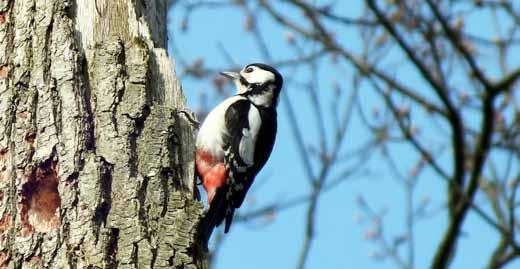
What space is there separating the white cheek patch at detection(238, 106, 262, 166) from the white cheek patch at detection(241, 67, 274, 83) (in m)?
0.41

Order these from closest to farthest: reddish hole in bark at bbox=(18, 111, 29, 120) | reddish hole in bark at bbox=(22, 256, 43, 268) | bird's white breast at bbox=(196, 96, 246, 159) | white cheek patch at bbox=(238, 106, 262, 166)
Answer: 1. reddish hole in bark at bbox=(22, 256, 43, 268)
2. reddish hole in bark at bbox=(18, 111, 29, 120)
3. bird's white breast at bbox=(196, 96, 246, 159)
4. white cheek patch at bbox=(238, 106, 262, 166)

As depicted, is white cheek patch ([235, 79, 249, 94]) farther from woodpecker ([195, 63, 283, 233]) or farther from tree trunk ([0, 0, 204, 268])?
tree trunk ([0, 0, 204, 268])

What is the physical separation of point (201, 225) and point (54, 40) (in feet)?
2.75

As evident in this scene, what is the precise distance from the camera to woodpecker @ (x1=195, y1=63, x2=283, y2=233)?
4.70 meters

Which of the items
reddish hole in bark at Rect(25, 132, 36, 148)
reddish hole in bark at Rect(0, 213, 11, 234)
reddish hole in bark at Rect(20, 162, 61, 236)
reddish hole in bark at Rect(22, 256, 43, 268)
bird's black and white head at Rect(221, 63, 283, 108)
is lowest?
reddish hole in bark at Rect(22, 256, 43, 268)

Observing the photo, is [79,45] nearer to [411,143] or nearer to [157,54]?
[157,54]

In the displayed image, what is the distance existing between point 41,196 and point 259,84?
2.31 metres

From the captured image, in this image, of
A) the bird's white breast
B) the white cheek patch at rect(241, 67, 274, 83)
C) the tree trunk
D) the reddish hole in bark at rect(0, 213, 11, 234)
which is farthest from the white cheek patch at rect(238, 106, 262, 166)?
the reddish hole in bark at rect(0, 213, 11, 234)

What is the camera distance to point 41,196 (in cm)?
339

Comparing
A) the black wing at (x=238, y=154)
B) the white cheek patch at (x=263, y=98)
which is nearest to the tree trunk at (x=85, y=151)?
the black wing at (x=238, y=154)

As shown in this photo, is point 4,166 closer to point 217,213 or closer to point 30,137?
point 30,137

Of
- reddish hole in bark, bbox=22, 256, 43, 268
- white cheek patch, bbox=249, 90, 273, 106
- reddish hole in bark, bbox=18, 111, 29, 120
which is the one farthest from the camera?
white cheek patch, bbox=249, 90, 273, 106

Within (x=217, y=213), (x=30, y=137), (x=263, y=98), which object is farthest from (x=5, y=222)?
(x=263, y=98)

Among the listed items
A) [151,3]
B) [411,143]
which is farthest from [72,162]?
[411,143]
